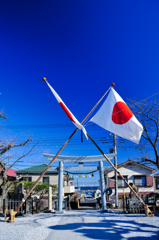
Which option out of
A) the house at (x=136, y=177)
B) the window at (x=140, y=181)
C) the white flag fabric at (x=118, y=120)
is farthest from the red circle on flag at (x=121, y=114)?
the window at (x=140, y=181)

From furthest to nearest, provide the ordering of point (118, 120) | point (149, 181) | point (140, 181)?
point (140, 181), point (149, 181), point (118, 120)

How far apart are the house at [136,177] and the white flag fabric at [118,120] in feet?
65.2

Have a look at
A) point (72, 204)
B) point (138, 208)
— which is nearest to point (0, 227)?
point (138, 208)

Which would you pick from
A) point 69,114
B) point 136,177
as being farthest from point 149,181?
point 69,114

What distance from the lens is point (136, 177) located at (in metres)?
28.6

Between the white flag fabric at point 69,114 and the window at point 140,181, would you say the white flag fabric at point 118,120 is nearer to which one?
the white flag fabric at point 69,114

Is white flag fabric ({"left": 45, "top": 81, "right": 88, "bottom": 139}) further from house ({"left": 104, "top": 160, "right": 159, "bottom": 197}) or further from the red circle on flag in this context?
house ({"left": 104, "top": 160, "right": 159, "bottom": 197})

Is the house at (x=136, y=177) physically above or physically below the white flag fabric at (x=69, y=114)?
below

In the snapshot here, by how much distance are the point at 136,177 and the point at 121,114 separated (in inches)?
857

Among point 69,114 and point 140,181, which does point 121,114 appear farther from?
point 140,181

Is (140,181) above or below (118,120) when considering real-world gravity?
below

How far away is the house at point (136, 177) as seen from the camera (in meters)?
27.8

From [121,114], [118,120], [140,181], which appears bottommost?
[140,181]

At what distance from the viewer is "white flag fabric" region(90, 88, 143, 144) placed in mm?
9203
